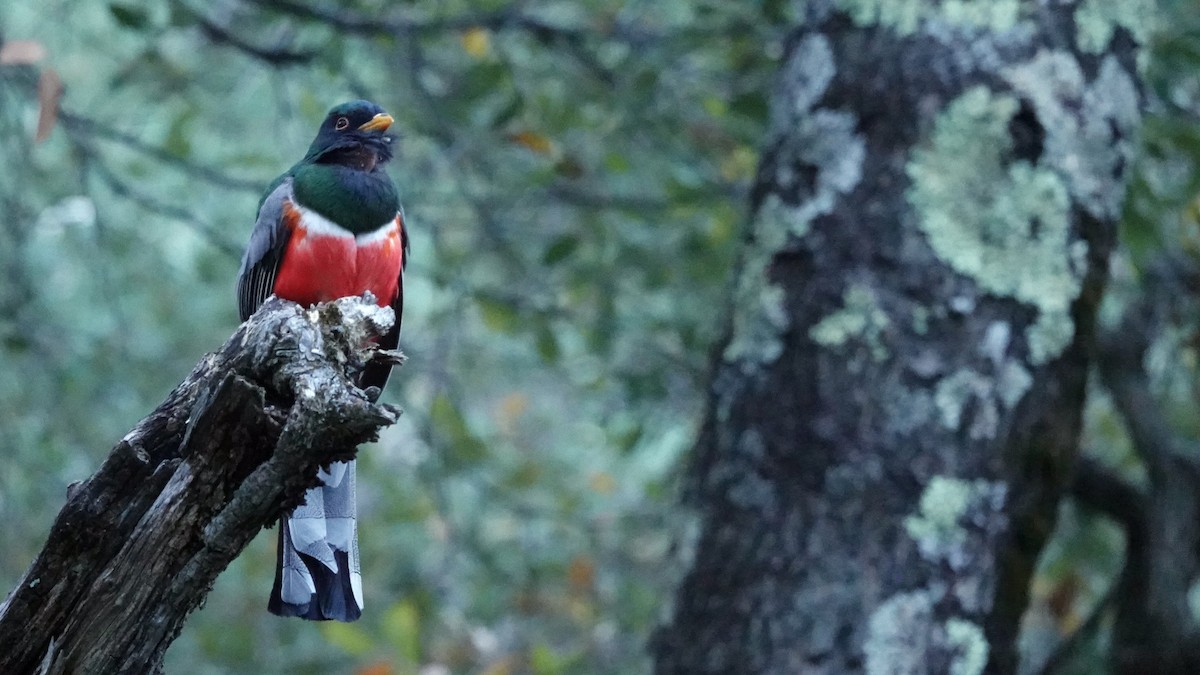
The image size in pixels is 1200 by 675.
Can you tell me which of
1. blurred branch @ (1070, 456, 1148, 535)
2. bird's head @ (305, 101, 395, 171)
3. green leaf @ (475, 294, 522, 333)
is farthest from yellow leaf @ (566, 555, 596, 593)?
bird's head @ (305, 101, 395, 171)

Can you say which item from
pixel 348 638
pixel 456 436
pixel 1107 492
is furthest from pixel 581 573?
pixel 1107 492

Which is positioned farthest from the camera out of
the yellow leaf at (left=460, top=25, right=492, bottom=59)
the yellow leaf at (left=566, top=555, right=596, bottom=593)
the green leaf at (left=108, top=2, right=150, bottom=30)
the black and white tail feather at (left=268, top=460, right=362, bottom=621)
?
the yellow leaf at (left=566, top=555, right=596, bottom=593)

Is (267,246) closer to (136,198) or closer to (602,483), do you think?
(136,198)

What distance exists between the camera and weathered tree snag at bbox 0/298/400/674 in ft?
5.75

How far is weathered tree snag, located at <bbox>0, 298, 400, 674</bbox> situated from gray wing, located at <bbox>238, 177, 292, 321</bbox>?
1.50m

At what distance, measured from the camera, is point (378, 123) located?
368 centimetres

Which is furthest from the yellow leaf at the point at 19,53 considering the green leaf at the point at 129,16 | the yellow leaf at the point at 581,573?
the yellow leaf at the point at 581,573

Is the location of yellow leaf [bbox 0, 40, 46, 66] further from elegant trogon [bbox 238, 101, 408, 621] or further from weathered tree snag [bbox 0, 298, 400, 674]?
weathered tree snag [bbox 0, 298, 400, 674]

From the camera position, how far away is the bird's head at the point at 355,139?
3641mm

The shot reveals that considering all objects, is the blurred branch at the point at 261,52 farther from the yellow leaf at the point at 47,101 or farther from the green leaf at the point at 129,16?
the yellow leaf at the point at 47,101

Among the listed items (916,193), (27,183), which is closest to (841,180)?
(916,193)

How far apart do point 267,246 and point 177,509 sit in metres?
1.66

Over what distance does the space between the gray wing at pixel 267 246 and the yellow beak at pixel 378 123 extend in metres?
0.27

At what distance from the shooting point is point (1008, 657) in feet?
10.4
